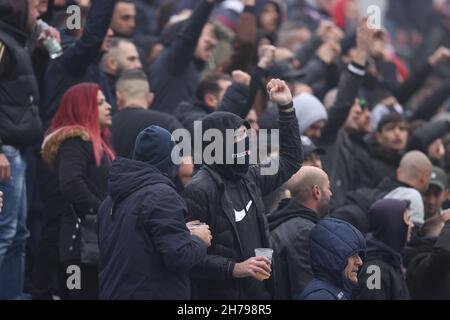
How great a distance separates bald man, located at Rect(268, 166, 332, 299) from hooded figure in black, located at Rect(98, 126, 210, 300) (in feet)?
3.92

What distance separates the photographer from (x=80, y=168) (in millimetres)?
9094

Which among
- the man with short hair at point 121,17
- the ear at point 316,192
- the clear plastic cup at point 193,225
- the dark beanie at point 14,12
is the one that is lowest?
the ear at point 316,192

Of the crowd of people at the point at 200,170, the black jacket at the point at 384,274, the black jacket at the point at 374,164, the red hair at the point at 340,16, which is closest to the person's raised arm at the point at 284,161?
the crowd of people at the point at 200,170

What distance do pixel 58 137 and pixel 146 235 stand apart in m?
2.13

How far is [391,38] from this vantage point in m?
19.6

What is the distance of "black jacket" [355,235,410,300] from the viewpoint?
9033 millimetres

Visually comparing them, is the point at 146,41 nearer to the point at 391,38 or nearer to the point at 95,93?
the point at 95,93

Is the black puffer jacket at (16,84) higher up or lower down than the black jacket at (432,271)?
higher up

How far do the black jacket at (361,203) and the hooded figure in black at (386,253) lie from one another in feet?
1.89

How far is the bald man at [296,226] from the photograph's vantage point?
8.57 metres

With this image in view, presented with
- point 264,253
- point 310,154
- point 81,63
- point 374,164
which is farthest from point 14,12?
point 374,164

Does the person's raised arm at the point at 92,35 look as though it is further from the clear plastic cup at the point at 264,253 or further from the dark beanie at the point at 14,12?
the clear plastic cup at the point at 264,253
